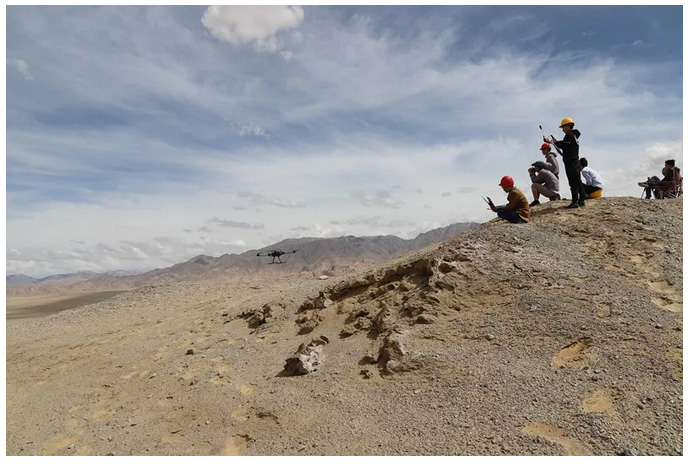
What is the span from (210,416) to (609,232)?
624 centimetres

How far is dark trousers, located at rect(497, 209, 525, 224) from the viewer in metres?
7.62

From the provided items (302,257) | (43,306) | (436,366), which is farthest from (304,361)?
(302,257)

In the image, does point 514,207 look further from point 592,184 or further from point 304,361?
point 304,361

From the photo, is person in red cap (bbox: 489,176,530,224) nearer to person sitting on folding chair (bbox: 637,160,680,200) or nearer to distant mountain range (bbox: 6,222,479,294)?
person sitting on folding chair (bbox: 637,160,680,200)

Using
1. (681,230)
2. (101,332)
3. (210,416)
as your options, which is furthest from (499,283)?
(101,332)

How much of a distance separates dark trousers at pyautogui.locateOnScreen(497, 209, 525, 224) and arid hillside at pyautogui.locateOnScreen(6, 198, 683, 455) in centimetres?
15

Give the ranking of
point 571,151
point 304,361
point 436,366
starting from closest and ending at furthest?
1. point 436,366
2. point 304,361
3. point 571,151

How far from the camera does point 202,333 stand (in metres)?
8.62

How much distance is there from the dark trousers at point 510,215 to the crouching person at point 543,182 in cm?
140

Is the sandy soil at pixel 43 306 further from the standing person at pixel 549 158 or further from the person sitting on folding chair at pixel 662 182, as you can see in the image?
the person sitting on folding chair at pixel 662 182

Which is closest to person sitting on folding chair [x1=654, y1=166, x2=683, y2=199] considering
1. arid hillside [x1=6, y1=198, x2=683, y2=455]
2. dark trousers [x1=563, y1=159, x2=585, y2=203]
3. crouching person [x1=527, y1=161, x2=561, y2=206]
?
arid hillside [x1=6, y1=198, x2=683, y2=455]

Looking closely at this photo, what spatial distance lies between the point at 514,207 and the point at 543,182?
1543 mm

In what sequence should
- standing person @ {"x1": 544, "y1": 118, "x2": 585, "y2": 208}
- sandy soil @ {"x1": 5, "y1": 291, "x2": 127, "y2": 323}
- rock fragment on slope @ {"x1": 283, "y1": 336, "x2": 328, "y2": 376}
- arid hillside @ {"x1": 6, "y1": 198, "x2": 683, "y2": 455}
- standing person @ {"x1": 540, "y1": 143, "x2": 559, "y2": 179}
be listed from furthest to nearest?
sandy soil @ {"x1": 5, "y1": 291, "x2": 127, "y2": 323}
standing person @ {"x1": 540, "y1": 143, "x2": 559, "y2": 179}
standing person @ {"x1": 544, "y1": 118, "x2": 585, "y2": 208}
rock fragment on slope @ {"x1": 283, "y1": 336, "x2": 328, "y2": 376}
arid hillside @ {"x1": 6, "y1": 198, "x2": 683, "y2": 455}

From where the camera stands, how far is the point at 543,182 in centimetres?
877
